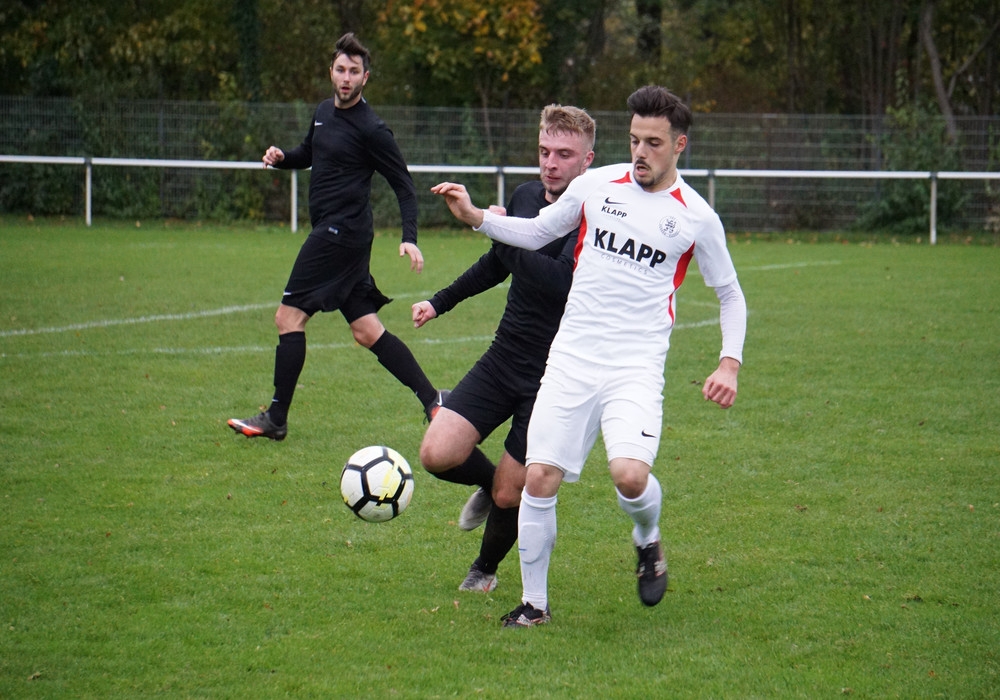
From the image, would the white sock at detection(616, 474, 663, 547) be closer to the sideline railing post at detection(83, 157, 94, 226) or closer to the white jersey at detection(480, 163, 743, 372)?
the white jersey at detection(480, 163, 743, 372)

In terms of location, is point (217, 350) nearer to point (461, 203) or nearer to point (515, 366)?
point (515, 366)

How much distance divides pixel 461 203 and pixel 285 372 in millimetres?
3206

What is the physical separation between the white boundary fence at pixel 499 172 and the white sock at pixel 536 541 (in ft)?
51.4

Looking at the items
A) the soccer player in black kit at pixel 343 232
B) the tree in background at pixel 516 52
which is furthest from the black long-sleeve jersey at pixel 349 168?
the tree in background at pixel 516 52

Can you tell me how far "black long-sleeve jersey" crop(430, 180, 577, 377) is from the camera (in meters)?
4.75

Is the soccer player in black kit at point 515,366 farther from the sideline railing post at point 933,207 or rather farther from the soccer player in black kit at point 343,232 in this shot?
the sideline railing post at point 933,207

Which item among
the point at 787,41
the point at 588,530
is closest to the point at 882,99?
the point at 787,41

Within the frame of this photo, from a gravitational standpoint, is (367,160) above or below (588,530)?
above

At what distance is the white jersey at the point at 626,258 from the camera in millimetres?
4406

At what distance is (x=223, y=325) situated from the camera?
10938 mm

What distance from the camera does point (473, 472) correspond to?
16.5 feet

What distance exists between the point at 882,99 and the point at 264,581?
81.5 ft

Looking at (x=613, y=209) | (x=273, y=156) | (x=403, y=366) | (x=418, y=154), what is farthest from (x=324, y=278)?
(x=418, y=154)

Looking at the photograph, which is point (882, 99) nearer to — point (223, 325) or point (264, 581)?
point (223, 325)
